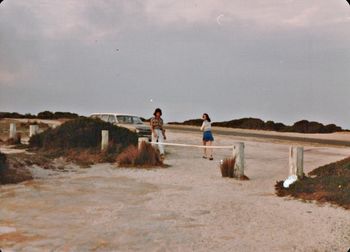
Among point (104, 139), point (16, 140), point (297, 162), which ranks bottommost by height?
point (297, 162)

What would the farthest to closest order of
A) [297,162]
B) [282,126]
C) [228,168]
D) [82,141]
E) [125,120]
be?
[282,126], [125,120], [82,141], [228,168], [297,162]

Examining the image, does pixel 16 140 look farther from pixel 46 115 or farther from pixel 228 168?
pixel 46 115

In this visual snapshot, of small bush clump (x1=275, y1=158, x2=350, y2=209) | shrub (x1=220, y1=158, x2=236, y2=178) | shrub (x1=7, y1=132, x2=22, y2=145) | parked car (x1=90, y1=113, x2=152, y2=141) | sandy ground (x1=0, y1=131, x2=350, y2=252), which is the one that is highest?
parked car (x1=90, y1=113, x2=152, y2=141)

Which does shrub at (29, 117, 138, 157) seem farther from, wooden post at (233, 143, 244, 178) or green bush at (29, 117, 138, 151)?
wooden post at (233, 143, 244, 178)

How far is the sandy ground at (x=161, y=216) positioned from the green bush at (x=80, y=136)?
5734 millimetres

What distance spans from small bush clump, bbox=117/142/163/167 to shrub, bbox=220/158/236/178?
118 inches

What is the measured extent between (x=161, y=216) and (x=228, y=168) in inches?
208

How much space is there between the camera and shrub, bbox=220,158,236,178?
12891 mm

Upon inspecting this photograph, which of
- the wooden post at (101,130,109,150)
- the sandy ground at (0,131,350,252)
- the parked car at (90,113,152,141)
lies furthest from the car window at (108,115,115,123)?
the sandy ground at (0,131,350,252)

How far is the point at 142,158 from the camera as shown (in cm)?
1541

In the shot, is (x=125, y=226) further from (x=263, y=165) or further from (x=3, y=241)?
(x=263, y=165)

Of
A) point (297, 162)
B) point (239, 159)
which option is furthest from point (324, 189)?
point (239, 159)

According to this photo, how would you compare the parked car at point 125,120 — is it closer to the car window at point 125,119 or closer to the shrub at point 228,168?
the car window at point 125,119

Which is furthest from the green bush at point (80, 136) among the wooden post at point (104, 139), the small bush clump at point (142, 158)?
the small bush clump at point (142, 158)
